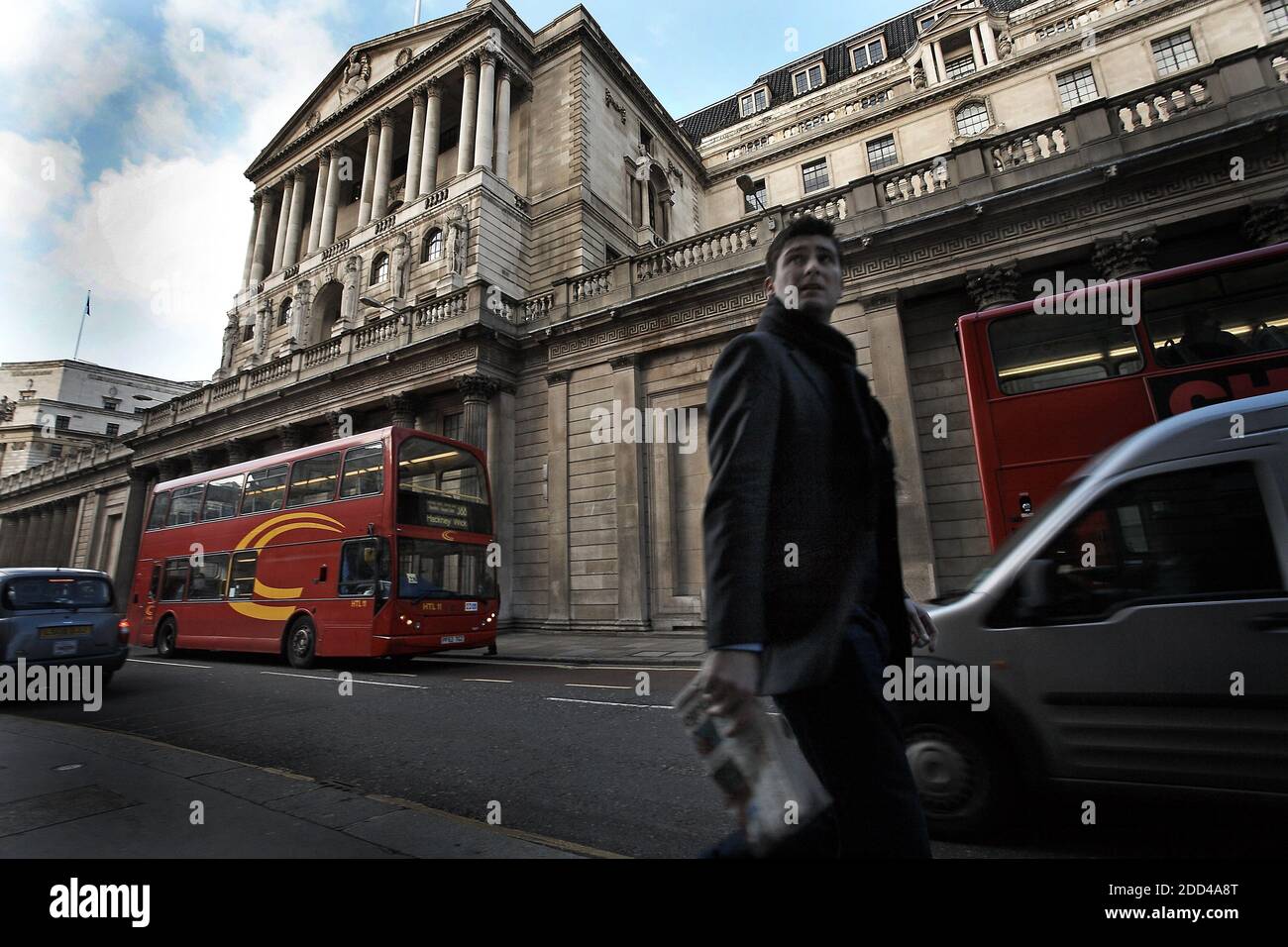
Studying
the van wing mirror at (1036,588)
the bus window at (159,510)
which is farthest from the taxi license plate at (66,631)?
the van wing mirror at (1036,588)

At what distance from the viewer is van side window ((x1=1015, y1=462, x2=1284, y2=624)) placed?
2.53m

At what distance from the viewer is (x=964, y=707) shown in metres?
2.93

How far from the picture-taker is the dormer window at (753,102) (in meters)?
34.1

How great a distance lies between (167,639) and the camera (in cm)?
1398

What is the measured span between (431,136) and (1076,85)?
88.9ft

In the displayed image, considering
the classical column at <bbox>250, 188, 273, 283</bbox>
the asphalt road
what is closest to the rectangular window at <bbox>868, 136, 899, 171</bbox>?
the asphalt road

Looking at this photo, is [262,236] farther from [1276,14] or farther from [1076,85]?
[1276,14]

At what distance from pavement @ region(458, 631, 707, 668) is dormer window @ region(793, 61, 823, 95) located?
3315 centimetres

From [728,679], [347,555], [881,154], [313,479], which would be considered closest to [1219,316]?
[728,679]

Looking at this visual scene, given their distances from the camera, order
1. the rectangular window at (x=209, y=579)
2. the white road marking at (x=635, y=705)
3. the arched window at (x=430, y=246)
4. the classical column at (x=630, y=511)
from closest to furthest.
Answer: the white road marking at (x=635, y=705), the rectangular window at (x=209, y=579), the classical column at (x=630, y=511), the arched window at (x=430, y=246)

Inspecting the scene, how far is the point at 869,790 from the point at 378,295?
→ 2721 centimetres

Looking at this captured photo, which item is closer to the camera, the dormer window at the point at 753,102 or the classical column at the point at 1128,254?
the classical column at the point at 1128,254

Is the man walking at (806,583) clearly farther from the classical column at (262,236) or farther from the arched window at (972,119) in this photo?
the classical column at (262,236)

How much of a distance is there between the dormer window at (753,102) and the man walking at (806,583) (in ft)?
129
